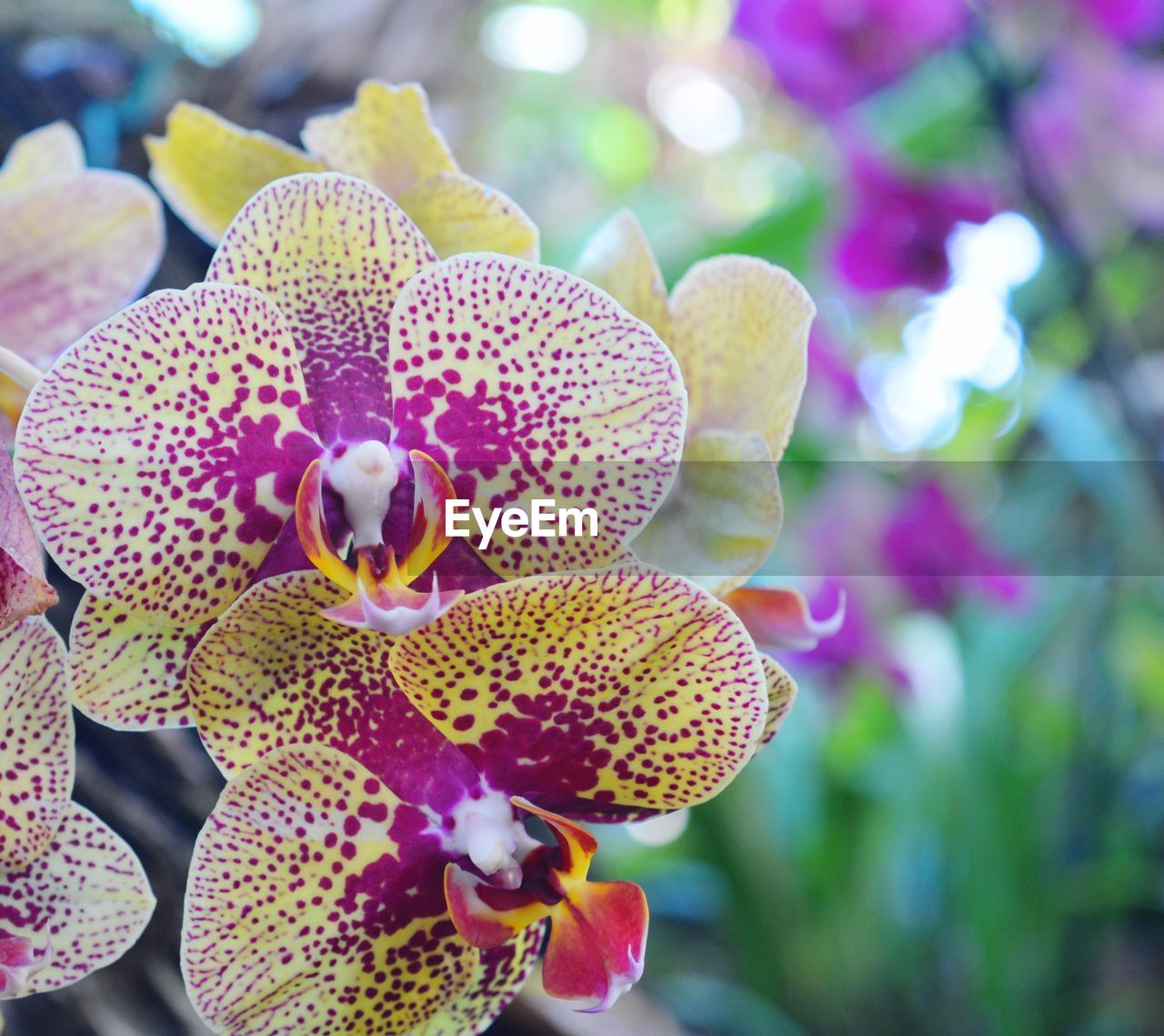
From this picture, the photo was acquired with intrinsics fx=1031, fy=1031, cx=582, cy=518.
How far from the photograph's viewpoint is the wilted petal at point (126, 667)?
25 centimetres

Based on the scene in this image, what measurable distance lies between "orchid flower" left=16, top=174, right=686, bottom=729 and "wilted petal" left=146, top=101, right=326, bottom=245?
0.27ft

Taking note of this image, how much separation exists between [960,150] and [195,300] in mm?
810

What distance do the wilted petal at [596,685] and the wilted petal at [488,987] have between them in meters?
0.04

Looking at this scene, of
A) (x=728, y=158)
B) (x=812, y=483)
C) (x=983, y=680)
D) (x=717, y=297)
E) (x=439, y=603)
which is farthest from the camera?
(x=728, y=158)

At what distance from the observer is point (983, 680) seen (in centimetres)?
87

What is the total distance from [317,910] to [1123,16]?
885 mm

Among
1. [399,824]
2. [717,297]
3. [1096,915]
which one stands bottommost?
[1096,915]

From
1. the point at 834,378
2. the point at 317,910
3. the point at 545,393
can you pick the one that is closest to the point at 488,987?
the point at 317,910

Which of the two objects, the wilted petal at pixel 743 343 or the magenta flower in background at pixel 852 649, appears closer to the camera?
the wilted petal at pixel 743 343

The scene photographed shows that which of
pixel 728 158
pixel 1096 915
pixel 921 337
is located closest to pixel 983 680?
pixel 1096 915

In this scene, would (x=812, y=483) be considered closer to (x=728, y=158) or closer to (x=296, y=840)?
(x=296, y=840)

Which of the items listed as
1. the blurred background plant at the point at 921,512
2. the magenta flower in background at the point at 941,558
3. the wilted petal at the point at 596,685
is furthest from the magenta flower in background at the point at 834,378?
the wilted petal at the point at 596,685

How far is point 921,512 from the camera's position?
94 cm

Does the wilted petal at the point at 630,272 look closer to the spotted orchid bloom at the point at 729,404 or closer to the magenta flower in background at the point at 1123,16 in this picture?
the spotted orchid bloom at the point at 729,404
